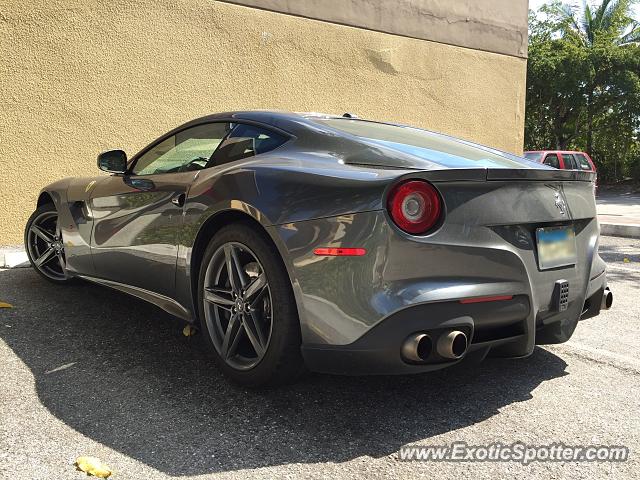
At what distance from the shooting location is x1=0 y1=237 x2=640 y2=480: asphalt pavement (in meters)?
2.25

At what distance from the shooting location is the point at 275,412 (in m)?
2.67

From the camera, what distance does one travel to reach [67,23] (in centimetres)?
731

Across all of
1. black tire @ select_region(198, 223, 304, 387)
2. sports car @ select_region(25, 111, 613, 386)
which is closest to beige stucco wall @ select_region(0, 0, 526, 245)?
sports car @ select_region(25, 111, 613, 386)

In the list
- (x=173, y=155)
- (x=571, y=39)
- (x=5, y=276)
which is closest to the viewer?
(x=173, y=155)

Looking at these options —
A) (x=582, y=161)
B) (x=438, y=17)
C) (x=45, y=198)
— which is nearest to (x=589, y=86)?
(x=582, y=161)

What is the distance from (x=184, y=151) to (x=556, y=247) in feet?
6.86

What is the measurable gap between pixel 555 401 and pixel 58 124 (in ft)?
21.6

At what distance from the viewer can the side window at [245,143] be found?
305 cm

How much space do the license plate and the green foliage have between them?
25.5m

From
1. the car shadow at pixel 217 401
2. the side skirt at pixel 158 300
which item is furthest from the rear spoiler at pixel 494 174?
the side skirt at pixel 158 300

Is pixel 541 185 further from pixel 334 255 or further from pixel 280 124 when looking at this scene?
pixel 280 124

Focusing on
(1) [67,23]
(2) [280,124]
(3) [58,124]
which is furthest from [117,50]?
(2) [280,124]

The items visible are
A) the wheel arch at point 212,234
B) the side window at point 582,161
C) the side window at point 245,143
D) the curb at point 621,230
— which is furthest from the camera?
the side window at point 582,161

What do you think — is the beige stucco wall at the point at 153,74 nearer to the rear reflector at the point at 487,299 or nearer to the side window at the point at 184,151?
the side window at the point at 184,151
